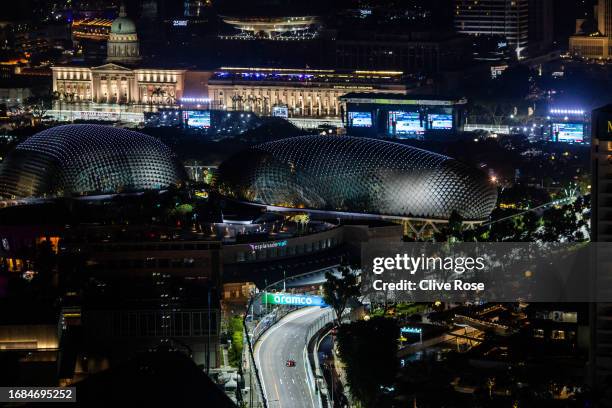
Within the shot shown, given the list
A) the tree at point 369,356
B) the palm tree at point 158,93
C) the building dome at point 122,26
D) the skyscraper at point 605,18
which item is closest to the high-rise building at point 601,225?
the tree at point 369,356

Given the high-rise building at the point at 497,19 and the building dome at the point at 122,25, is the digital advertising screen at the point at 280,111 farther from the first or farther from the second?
the high-rise building at the point at 497,19

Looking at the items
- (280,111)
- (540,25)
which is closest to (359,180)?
(280,111)

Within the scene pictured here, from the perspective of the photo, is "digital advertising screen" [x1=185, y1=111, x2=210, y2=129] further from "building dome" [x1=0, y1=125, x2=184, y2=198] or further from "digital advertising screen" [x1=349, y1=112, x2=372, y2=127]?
"building dome" [x1=0, y1=125, x2=184, y2=198]

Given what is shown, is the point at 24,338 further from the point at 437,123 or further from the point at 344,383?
the point at 437,123

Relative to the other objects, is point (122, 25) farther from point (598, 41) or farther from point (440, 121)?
point (598, 41)

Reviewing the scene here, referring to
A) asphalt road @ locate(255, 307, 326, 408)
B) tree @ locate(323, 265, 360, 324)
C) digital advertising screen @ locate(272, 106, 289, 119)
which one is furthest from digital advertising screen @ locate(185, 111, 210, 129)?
asphalt road @ locate(255, 307, 326, 408)

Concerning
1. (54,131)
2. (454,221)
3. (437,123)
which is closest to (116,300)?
(454,221)
